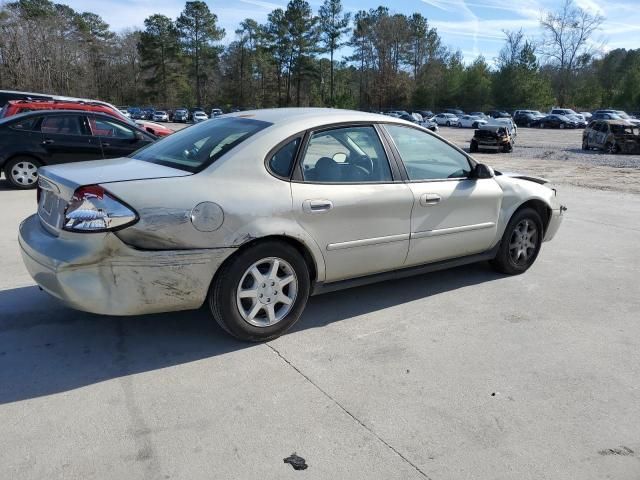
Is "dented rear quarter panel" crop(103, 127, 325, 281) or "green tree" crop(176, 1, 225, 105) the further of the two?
"green tree" crop(176, 1, 225, 105)

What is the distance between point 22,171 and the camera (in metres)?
10.1

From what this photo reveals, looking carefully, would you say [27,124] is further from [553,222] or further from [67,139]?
[553,222]

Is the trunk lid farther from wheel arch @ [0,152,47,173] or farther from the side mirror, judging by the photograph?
wheel arch @ [0,152,47,173]

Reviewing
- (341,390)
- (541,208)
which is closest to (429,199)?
(541,208)

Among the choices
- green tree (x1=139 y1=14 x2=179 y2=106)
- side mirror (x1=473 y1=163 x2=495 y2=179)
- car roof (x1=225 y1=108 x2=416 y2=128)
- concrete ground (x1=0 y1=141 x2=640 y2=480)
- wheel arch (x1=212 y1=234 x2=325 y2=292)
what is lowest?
concrete ground (x1=0 y1=141 x2=640 y2=480)

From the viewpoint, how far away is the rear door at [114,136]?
1064cm

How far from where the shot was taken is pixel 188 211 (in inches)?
131

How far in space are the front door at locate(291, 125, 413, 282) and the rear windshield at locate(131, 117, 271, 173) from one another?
52 cm

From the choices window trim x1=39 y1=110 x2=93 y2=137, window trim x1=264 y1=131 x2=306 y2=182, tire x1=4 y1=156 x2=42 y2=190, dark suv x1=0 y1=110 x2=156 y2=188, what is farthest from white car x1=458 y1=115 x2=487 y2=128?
window trim x1=264 y1=131 x2=306 y2=182

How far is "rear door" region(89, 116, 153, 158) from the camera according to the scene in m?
10.6

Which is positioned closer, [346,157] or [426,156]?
[346,157]

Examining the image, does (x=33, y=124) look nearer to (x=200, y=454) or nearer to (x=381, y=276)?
(x=381, y=276)

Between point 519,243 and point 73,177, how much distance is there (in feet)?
13.5

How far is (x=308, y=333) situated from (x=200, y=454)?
1552mm
